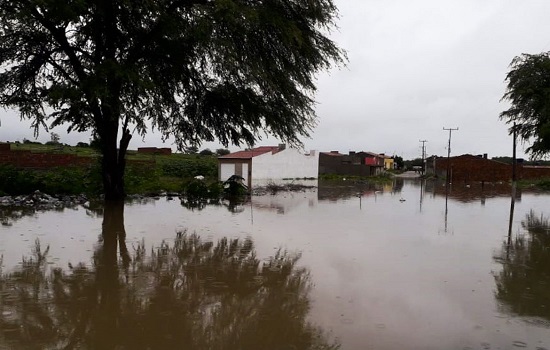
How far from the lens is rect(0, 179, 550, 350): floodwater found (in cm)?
514

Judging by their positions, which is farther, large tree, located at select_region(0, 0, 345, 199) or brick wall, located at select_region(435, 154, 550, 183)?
brick wall, located at select_region(435, 154, 550, 183)

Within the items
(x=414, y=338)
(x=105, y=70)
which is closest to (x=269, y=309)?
(x=414, y=338)

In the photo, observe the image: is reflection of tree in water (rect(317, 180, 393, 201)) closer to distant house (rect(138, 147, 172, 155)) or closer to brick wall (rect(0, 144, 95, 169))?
brick wall (rect(0, 144, 95, 169))

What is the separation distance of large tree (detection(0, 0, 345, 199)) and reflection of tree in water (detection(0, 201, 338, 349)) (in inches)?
336

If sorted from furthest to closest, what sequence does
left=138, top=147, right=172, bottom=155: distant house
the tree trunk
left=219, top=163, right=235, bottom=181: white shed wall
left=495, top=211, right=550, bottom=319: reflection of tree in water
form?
left=138, top=147, right=172, bottom=155: distant house < left=219, top=163, right=235, bottom=181: white shed wall < the tree trunk < left=495, top=211, right=550, bottom=319: reflection of tree in water

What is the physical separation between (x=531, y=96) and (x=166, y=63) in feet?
56.1

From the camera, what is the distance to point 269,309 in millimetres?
6086

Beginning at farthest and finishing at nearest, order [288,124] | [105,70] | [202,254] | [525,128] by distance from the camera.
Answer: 1. [525,128]
2. [288,124]
3. [105,70]
4. [202,254]

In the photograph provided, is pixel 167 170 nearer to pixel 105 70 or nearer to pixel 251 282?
pixel 105 70

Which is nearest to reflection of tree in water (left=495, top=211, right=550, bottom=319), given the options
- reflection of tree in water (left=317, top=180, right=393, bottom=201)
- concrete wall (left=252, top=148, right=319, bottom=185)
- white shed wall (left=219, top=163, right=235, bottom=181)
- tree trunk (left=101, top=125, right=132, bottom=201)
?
tree trunk (left=101, top=125, right=132, bottom=201)

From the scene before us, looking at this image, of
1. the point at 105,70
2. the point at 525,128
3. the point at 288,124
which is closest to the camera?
the point at 105,70

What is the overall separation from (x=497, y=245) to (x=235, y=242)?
6.20 meters

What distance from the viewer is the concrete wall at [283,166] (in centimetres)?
5356

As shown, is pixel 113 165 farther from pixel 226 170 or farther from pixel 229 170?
pixel 229 170
